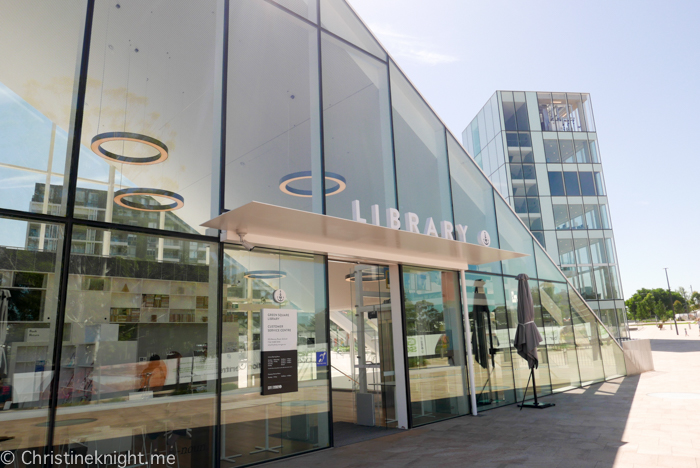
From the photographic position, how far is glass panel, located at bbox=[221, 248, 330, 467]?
5590mm

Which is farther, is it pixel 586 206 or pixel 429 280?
pixel 586 206

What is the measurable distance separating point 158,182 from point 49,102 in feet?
4.32

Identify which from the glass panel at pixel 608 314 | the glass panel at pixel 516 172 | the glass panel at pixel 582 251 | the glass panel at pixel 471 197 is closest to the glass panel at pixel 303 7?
the glass panel at pixel 471 197

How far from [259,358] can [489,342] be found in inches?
237

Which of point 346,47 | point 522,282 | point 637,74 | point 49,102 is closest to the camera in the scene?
point 49,102

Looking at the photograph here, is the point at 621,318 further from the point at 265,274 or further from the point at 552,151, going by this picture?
the point at 265,274

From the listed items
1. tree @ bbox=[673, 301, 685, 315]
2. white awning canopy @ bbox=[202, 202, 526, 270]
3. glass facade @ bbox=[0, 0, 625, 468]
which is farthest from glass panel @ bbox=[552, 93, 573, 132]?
tree @ bbox=[673, 301, 685, 315]

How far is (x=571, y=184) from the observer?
33.4 metres

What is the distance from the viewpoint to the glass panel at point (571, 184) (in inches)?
→ 1307

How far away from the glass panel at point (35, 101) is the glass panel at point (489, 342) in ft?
26.6

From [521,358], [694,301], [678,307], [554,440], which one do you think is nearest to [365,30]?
[554,440]

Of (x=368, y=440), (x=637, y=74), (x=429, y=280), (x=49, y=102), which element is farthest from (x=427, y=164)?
(x=637, y=74)

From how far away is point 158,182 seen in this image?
17.3 feet

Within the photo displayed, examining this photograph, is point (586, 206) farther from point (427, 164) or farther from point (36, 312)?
point (36, 312)
